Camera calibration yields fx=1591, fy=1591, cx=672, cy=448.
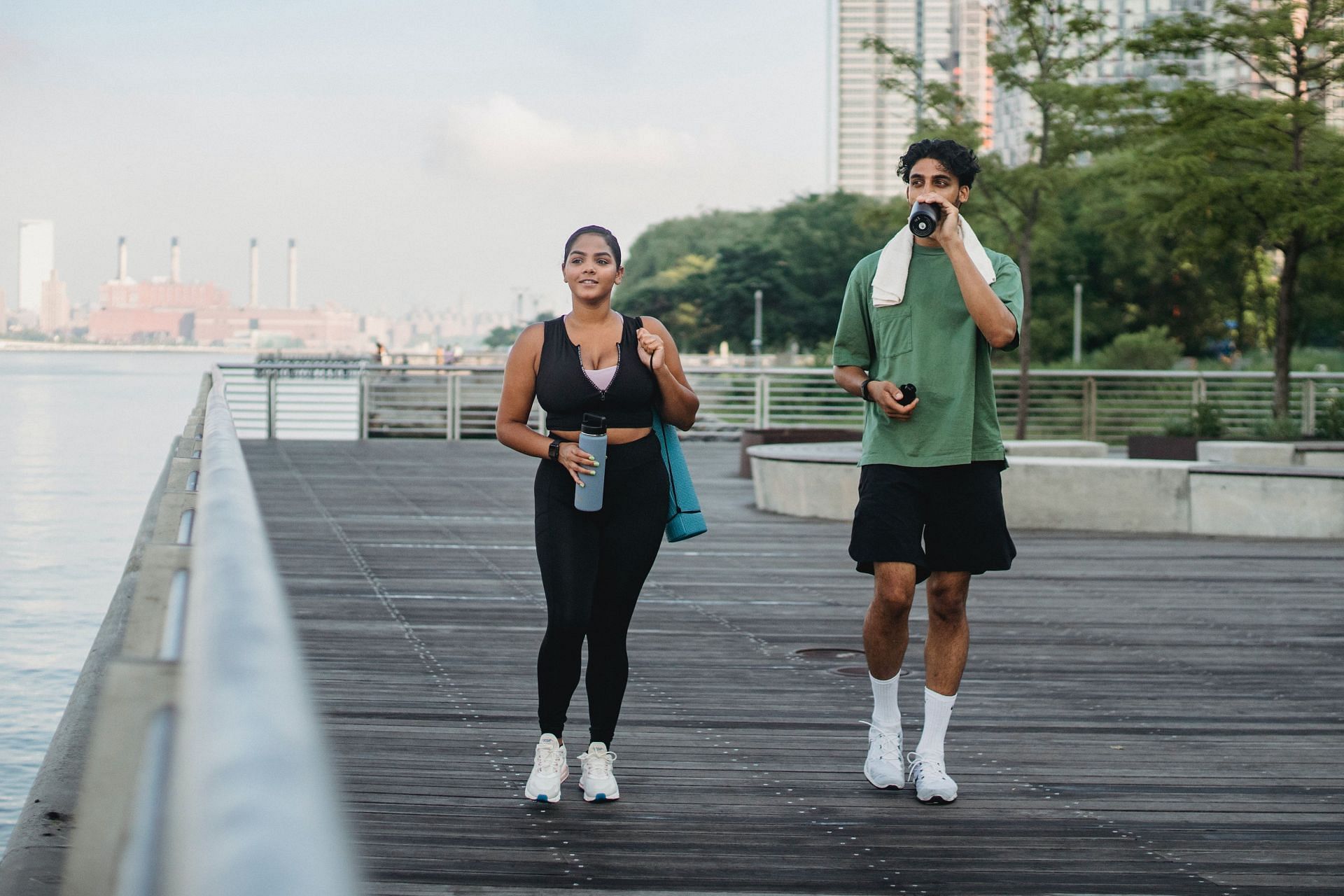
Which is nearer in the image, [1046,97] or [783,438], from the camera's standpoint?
[783,438]

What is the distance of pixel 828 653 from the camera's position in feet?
22.9

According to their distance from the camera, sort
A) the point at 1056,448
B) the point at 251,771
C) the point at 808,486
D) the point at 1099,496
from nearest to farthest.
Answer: the point at 251,771, the point at 1099,496, the point at 808,486, the point at 1056,448

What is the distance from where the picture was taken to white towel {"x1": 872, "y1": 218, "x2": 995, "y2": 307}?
432 cm

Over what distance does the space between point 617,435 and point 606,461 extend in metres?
0.08

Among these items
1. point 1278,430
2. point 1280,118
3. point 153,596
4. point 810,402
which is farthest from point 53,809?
point 810,402

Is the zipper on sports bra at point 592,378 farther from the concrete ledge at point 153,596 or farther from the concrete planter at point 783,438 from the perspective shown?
the concrete planter at point 783,438

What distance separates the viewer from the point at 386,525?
12.3 metres

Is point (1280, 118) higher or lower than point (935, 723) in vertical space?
higher

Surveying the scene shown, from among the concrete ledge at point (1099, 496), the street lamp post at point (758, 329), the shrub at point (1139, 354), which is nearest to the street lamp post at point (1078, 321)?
the shrub at point (1139, 354)

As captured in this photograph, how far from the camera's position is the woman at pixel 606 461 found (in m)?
4.23

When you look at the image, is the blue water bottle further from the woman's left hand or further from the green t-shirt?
the green t-shirt

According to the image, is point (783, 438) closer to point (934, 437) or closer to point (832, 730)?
point (832, 730)

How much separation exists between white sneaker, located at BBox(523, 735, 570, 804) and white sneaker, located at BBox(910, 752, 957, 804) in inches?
38.9

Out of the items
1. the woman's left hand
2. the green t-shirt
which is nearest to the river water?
the woman's left hand
